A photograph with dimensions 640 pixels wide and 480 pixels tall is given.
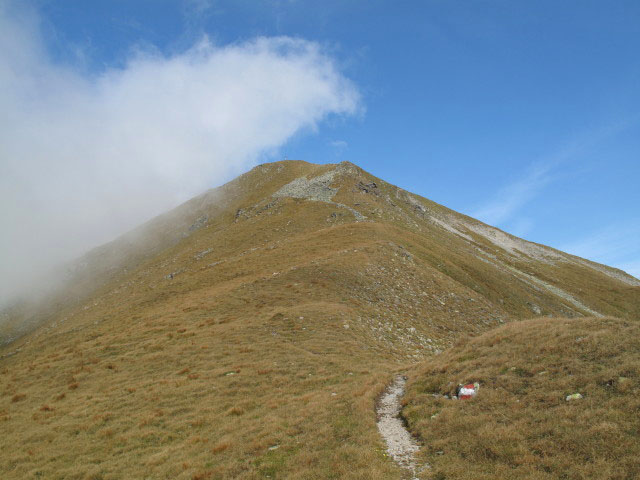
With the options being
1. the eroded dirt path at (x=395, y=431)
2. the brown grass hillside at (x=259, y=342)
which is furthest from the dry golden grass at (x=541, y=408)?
the brown grass hillside at (x=259, y=342)

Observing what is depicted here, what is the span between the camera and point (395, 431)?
14.0m

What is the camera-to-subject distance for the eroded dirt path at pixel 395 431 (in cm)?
1166

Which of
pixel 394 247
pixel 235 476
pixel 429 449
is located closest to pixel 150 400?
pixel 235 476

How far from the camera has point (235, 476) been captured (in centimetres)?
1192

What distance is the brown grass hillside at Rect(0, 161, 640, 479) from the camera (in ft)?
47.3

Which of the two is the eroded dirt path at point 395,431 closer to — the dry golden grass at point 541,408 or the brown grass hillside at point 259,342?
the dry golden grass at point 541,408

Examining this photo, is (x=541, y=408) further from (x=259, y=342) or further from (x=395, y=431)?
(x=259, y=342)

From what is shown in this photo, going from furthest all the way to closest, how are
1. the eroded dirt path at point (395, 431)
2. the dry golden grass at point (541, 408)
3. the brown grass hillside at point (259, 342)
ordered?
the brown grass hillside at point (259, 342) → the eroded dirt path at point (395, 431) → the dry golden grass at point (541, 408)

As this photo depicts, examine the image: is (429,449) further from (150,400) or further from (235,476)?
(150,400)

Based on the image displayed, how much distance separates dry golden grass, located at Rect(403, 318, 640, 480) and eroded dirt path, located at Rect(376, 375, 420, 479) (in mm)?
478

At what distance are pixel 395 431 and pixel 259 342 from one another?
15333 mm

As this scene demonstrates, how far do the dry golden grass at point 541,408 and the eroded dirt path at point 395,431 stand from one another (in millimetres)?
478

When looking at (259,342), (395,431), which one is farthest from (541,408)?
(259,342)

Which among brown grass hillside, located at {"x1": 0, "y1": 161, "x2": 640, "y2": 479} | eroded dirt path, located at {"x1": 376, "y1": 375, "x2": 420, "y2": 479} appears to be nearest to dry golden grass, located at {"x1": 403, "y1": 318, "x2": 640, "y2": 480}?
eroded dirt path, located at {"x1": 376, "y1": 375, "x2": 420, "y2": 479}
